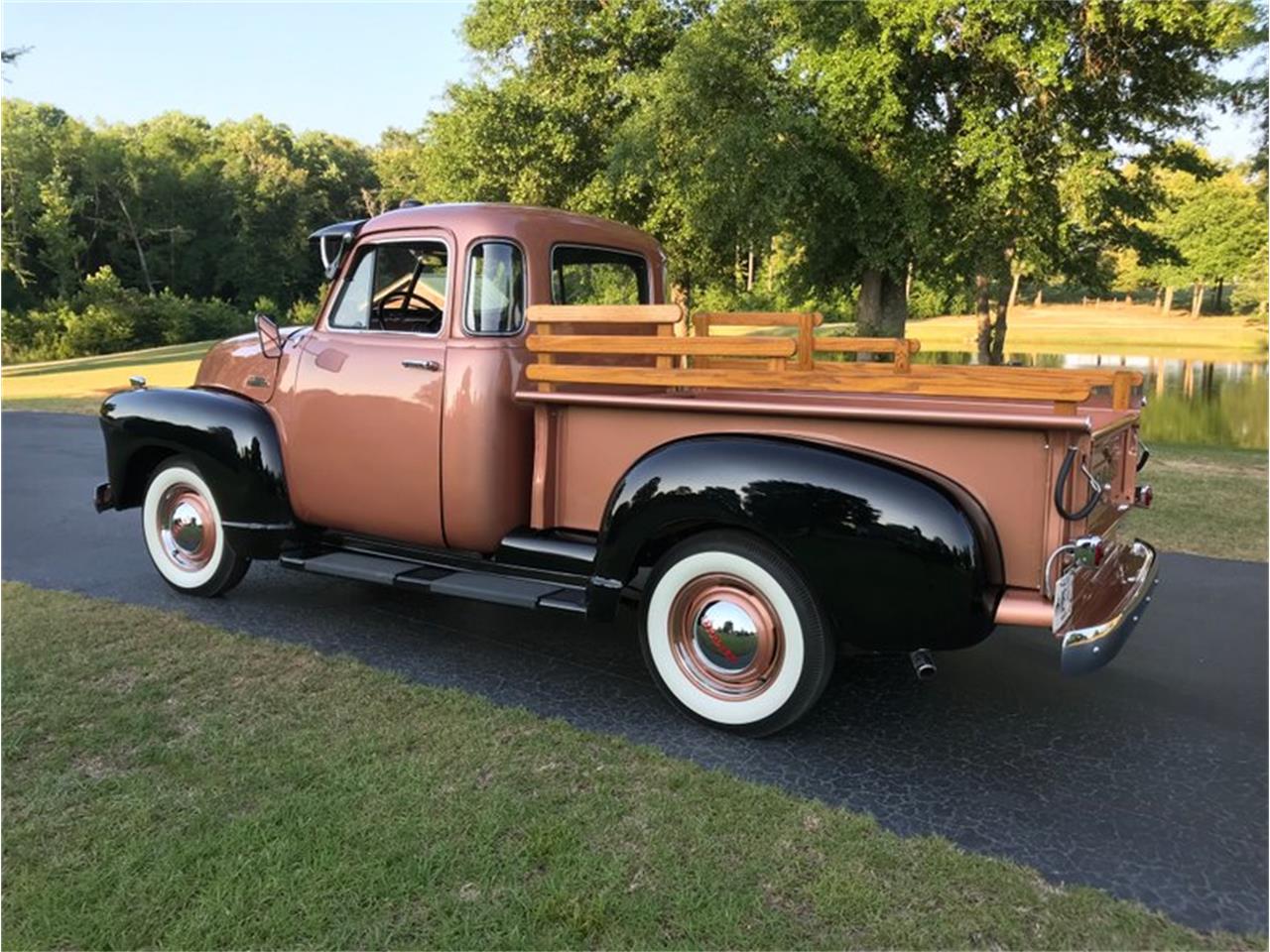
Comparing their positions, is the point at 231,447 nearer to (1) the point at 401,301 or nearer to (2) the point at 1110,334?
(1) the point at 401,301

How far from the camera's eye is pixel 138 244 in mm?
50250

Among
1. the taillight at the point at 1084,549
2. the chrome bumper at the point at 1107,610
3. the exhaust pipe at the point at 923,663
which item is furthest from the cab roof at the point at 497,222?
the chrome bumper at the point at 1107,610

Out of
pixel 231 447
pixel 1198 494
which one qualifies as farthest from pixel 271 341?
pixel 1198 494

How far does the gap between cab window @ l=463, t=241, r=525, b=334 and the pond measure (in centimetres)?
774

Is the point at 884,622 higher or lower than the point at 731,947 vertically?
higher

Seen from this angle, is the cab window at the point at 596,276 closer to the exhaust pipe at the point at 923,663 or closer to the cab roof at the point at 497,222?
the cab roof at the point at 497,222

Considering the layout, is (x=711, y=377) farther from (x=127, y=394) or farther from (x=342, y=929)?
(x=127, y=394)

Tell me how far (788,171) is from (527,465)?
985cm

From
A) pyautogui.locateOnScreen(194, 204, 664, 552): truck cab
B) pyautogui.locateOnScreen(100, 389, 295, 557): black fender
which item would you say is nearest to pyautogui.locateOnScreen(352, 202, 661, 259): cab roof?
pyautogui.locateOnScreen(194, 204, 664, 552): truck cab

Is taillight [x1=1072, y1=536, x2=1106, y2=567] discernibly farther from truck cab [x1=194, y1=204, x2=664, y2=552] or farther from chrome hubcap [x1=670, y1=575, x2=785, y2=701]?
truck cab [x1=194, y1=204, x2=664, y2=552]

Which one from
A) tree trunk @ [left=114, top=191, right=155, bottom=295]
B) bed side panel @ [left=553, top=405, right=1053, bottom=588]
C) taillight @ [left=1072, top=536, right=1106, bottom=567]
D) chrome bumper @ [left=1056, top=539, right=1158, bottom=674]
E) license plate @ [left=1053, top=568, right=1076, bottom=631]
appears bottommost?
chrome bumper @ [left=1056, top=539, right=1158, bottom=674]

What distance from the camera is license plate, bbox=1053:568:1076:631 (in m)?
3.08

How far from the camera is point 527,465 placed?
4.29m

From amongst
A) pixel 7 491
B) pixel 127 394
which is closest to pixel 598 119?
pixel 7 491
